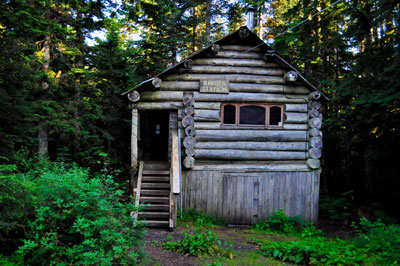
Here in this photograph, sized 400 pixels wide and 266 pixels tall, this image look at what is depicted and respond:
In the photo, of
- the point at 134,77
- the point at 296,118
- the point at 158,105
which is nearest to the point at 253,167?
the point at 296,118

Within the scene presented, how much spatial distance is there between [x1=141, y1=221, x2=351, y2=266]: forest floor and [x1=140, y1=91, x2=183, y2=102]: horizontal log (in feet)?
14.9

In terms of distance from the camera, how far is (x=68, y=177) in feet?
19.1

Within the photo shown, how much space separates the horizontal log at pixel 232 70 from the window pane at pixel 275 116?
1.36 metres

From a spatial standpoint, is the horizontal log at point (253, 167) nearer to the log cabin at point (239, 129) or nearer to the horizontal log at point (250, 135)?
the log cabin at point (239, 129)

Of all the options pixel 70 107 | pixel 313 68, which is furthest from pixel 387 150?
pixel 70 107

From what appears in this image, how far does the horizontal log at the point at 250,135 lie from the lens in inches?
444

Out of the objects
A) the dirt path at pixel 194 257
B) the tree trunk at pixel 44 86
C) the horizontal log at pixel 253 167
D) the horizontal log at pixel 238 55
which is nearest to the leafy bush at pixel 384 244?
the dirt path at pixel 194 257

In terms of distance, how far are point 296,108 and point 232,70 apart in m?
2.86

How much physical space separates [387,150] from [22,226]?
43.1 feet

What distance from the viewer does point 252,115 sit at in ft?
38.2

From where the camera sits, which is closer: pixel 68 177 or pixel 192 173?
pixel 68 177

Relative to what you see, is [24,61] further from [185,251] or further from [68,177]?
[185,251]

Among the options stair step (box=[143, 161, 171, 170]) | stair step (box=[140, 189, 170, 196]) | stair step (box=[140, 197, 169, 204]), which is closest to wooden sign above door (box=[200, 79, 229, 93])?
stair step (box=[143, 161, 171, 170])

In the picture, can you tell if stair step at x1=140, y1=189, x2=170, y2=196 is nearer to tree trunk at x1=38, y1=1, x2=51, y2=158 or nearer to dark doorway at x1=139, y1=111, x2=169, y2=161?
dark doorway at x1=139, y1=111, x2=169, y2=161
